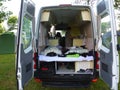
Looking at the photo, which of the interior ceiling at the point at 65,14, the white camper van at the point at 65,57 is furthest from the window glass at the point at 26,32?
the interior ceiling at the point at 65,14

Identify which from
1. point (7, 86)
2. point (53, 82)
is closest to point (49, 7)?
point (53, 82)

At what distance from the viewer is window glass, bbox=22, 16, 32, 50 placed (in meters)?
5.32

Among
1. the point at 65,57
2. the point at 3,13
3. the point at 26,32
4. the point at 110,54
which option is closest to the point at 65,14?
the point at 65,57

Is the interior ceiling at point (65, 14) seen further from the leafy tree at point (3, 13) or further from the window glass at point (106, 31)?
the leafy tree at point (3, 13)

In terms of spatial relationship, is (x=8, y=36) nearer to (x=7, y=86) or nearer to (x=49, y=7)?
(x=7, y=86)

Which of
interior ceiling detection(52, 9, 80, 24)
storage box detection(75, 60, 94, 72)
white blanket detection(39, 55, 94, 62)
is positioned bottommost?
storage box detection(75, 60, 94, 72)

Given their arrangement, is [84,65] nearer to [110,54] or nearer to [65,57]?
[65,57]

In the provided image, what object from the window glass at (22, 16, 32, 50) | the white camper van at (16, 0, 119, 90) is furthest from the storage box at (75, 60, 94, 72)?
the window glass at (22, 16, 32, 50)

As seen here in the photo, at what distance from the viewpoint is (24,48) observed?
5.36 metres

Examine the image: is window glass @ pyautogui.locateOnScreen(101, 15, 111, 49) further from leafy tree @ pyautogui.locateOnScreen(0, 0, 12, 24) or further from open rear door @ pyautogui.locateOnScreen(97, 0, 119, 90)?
leafy tree @ pyautogui.locateOnScreen(0, 0, 12, 24)

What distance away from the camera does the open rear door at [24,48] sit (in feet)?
16.3

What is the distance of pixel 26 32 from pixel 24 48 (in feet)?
1.20

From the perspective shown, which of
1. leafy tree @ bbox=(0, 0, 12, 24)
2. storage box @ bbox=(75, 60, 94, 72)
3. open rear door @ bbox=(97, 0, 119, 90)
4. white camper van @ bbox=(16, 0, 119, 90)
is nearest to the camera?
open rear door @ bbox=(97, 0, 119, 90)

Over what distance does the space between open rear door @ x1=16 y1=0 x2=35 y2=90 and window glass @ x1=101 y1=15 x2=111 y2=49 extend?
1458 millimetres
